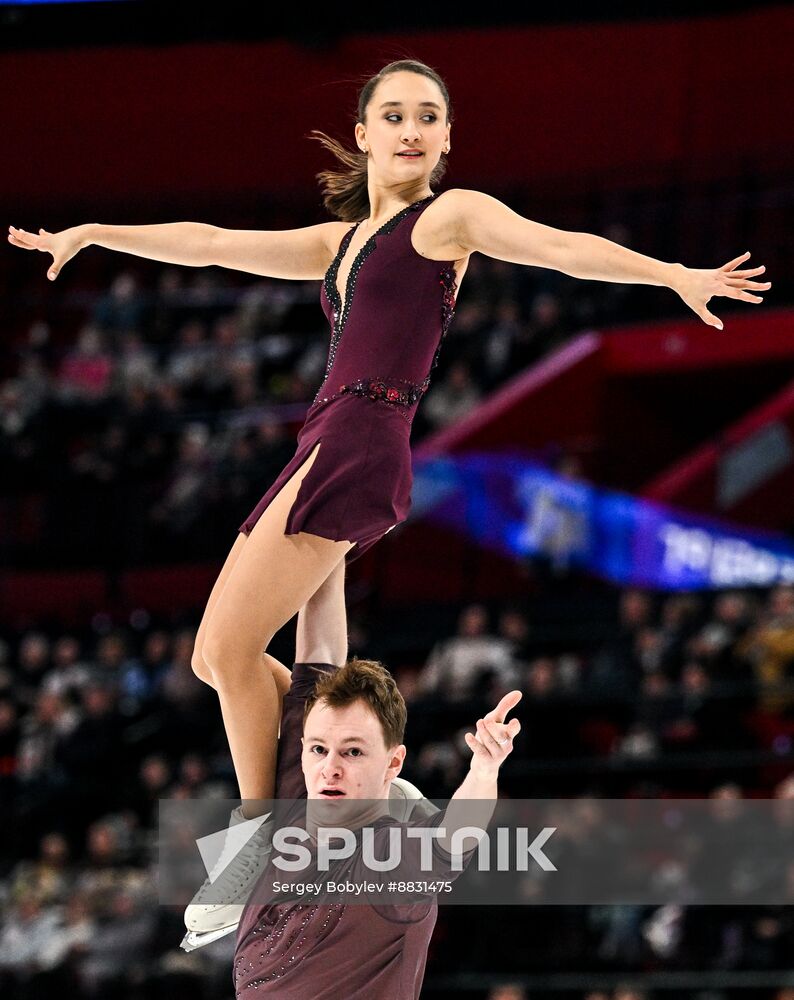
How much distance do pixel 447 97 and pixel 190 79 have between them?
14.5 meters

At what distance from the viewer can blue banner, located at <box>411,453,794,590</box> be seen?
1138cm

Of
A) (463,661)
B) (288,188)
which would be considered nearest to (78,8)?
(463,661)

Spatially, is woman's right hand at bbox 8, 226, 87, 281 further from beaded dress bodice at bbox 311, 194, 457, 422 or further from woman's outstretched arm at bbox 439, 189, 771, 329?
woman's outstretched arm at bbox 439, 189, 771, 329

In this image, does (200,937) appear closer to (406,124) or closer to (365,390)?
(365,390)

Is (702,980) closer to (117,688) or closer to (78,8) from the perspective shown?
(117,688)

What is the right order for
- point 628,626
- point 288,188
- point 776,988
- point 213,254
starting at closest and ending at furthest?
point 213,254 < point 776,988 < point 628,626 < point 288,188

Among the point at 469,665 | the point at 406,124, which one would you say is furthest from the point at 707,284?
the point at 469,665

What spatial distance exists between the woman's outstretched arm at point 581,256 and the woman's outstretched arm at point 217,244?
1.77ft

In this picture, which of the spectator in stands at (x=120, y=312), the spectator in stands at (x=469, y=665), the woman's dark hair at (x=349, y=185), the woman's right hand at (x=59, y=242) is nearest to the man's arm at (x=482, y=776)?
the woman's dark hair at (x=349, y=185)

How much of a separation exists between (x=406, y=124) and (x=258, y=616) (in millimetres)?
1279

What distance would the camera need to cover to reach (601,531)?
37.7 feet

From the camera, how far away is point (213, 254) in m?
4.55

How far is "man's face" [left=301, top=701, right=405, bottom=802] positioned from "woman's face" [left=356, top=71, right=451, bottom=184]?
1.37 m

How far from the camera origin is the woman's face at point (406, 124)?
13.8 feet
